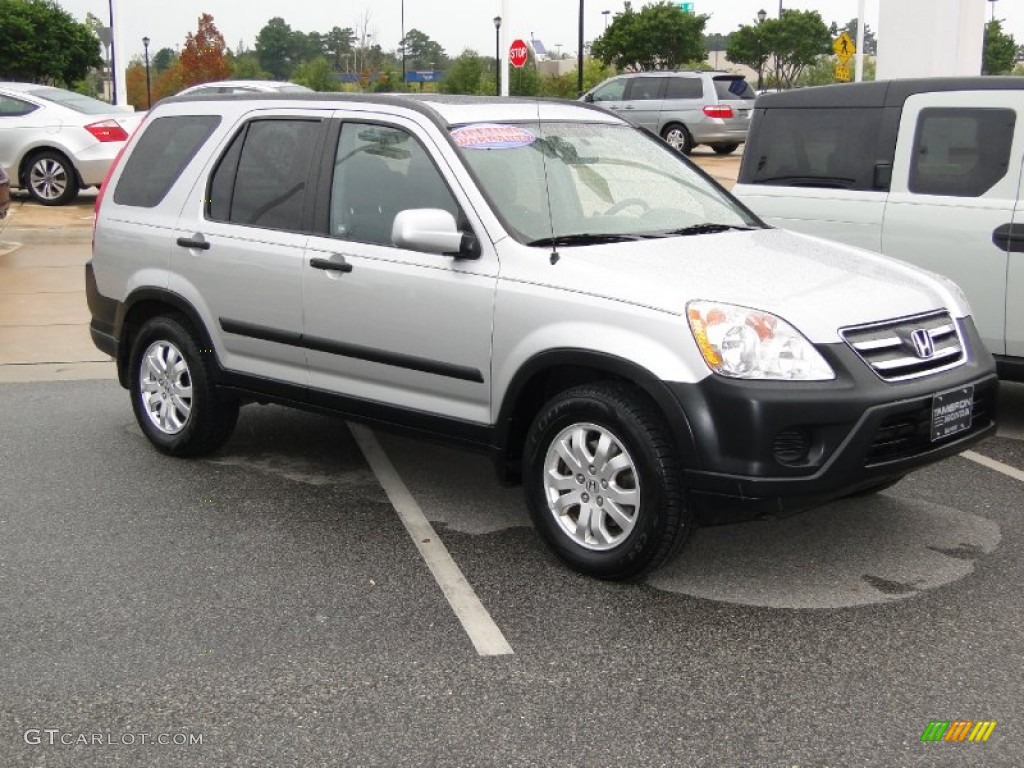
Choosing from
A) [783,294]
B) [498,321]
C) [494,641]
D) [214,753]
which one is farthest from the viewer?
[498,321]

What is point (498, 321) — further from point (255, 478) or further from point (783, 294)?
point (255, 478)

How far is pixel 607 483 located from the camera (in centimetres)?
468

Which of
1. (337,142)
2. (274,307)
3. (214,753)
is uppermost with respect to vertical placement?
(337,142)

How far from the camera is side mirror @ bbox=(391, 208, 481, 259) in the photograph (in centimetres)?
491

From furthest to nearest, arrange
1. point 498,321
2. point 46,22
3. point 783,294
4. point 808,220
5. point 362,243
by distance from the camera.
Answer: point 46,22 → point 808,220 → point 362,243 → point 498,321 → point 783,294

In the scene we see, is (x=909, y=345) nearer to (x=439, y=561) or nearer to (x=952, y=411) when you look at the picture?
(x=952, y=411)

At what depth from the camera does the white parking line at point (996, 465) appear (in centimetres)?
617

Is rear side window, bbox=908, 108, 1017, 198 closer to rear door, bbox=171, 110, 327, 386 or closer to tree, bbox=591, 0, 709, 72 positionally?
rear door, bbox=171, 110, 327, 386

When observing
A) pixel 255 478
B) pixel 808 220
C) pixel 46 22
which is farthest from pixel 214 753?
pixel 46 22

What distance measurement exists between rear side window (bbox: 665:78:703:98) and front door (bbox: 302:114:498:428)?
22725mm

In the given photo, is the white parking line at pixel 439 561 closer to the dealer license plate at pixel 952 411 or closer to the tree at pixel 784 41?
the dealer license plate at pixel 952 411

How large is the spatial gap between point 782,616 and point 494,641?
1.00 metres

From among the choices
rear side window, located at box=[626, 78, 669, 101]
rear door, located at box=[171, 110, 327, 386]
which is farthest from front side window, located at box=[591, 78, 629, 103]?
rear door, located at box=[171, 110, 327, 386]

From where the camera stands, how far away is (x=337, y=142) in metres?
5.67
